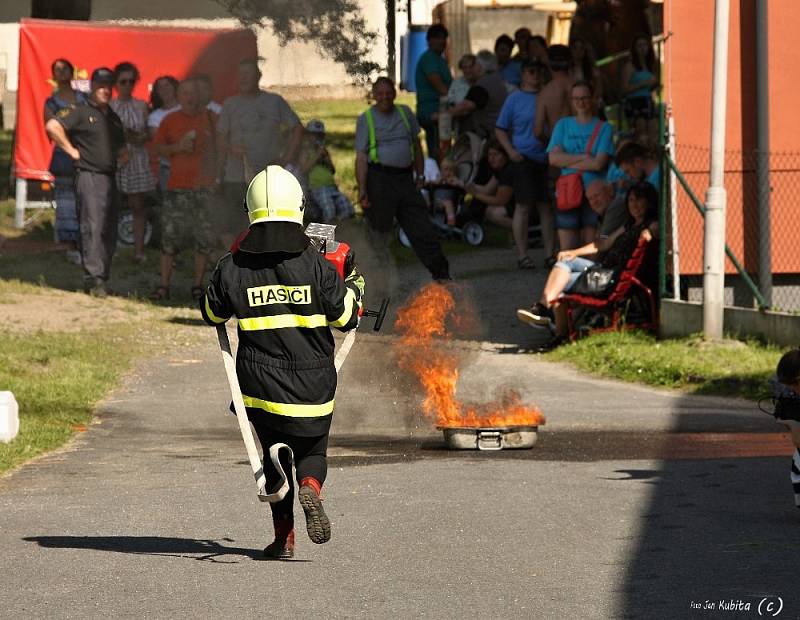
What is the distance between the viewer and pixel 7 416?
10344mm

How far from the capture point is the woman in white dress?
19.0 metres

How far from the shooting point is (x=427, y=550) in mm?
7250

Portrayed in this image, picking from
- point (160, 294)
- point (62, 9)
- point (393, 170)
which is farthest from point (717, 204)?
point (62, 9)

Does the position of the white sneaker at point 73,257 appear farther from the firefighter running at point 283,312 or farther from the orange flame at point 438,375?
the firefighter running at point 283,312

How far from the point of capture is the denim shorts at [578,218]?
1614 centimetres

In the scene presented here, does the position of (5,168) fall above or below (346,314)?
above

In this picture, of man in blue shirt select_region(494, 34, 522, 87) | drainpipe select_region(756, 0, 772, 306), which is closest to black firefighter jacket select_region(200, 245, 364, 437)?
drainpipe select_region(756, 0, 772, 306)

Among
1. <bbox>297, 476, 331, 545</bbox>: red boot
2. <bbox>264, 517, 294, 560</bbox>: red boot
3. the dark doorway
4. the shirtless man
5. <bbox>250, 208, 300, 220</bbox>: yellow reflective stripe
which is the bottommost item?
<bbox>264, 517, 294, 560</bbox>: red boot

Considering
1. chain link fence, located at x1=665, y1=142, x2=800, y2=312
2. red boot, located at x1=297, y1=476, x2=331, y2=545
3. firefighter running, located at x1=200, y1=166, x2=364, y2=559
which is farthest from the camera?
chain link fence, located at x1=665, y1=142, x2=800, y2=312

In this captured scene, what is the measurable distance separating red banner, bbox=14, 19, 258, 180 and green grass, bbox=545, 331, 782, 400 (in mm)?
7857

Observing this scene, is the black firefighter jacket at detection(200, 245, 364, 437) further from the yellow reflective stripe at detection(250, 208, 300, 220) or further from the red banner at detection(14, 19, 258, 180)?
the red banner at detection(14, 19, 258, 180)

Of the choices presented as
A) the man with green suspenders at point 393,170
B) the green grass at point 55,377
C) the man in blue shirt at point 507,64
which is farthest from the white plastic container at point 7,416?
the man in blue shirt at point 507,64

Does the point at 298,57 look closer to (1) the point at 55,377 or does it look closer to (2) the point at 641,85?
(2) the point at 641,85

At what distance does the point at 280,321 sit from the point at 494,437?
3.23m
